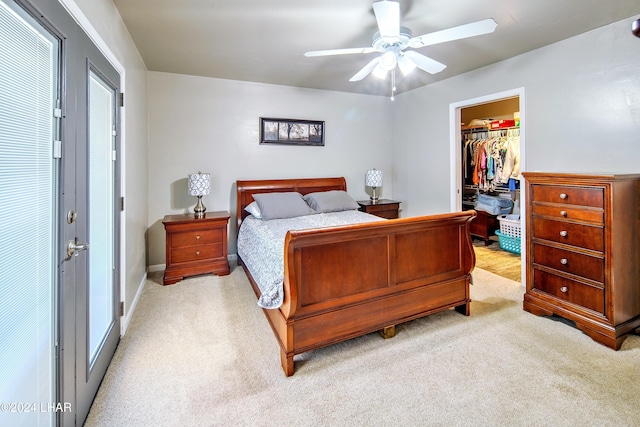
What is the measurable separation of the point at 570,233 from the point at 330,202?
253 centimetres

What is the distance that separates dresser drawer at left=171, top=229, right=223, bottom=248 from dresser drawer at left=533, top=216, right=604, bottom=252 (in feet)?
10.9

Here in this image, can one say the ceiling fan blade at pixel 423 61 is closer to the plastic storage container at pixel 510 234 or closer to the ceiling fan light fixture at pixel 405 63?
the ceiling fan light fixture at pixel 405 63

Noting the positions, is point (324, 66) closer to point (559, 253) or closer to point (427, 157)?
point (427, 157)

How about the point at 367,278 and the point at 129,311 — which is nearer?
the point at 367,278

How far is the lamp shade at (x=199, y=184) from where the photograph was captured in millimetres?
3702

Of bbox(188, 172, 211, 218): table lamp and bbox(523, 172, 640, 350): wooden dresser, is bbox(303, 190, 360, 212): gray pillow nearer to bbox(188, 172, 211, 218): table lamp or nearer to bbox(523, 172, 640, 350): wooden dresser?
bbox(188, 172, 211, 218): table lamp

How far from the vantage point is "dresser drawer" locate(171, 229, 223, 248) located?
3.51 metres

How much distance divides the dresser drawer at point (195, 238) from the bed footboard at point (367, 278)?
5.33 ft

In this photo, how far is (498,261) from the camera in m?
4.25

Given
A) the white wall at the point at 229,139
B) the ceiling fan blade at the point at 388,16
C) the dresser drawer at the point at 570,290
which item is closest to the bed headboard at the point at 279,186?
the white wall at the point at 229,139

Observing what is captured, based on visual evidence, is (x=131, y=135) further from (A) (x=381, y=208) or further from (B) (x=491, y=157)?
(B) (x=491, y=157)

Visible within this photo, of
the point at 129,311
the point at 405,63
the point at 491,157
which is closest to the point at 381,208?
the point at 491,157

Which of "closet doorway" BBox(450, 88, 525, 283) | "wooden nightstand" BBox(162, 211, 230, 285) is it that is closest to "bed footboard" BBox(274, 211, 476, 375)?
"wooden nightstand" BBox(162, 211, 230, 285)

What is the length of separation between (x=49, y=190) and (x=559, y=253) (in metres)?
3.41
